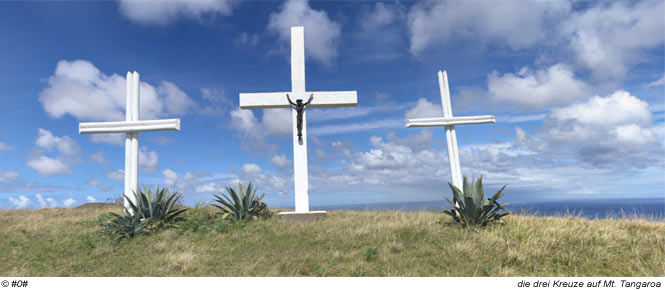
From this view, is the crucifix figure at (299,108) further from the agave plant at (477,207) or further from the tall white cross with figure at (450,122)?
the agave plant at (477,207)

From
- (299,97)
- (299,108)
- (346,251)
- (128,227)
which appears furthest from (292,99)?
(346,251)

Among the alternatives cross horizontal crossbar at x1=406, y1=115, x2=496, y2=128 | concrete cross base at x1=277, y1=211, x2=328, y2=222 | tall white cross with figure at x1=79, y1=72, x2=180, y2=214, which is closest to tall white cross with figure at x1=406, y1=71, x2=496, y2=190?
cross horizontal crossbar at x1=406, y1=115, x2=496, y2=128

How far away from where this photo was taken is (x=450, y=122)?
33.6 ft

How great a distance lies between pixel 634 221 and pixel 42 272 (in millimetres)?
13829

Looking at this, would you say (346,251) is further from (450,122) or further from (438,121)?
(450,122)

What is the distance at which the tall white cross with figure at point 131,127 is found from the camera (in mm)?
9523

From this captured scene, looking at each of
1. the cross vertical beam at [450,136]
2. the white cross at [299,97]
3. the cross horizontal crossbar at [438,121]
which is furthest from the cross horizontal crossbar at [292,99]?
the cross vertical beam at [450,136]

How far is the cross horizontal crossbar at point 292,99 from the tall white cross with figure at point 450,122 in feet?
7.00

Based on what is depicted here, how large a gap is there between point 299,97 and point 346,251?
5.99 m

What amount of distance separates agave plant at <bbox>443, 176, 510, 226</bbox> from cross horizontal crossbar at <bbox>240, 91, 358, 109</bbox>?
4.62 metres

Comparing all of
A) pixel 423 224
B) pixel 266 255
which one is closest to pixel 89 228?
pixel 266 255

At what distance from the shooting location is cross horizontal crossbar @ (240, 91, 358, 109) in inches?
422

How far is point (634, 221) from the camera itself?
29.4ft
